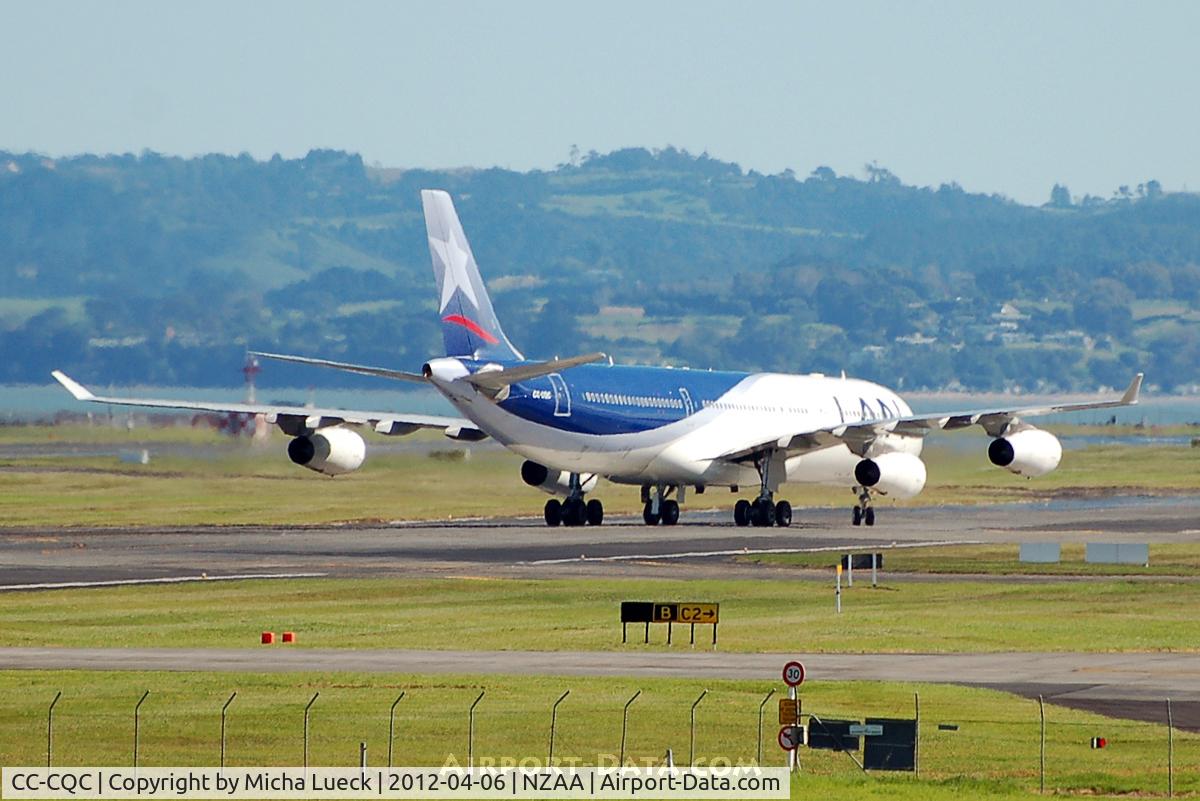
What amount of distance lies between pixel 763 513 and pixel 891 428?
15.7 feet

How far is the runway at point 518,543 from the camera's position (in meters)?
54.4

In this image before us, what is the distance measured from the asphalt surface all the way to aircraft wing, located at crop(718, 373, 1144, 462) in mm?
2646

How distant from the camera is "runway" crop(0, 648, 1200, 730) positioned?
3497 cm

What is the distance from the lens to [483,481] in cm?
8300

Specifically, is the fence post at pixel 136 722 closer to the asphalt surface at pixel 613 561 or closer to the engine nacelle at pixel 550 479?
the asphalt surface at pixel 613 561

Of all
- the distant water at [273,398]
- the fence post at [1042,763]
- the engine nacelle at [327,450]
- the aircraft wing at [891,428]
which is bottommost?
the fence post at [1042,763]

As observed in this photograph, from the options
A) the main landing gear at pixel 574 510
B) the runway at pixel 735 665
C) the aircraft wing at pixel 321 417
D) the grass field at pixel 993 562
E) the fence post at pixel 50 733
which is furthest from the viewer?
the main landing gear at pixel 574 510

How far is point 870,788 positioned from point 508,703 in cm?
713

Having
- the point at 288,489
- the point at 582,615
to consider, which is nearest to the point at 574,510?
the point at 288,489

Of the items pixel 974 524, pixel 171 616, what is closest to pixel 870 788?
pixel 171 616

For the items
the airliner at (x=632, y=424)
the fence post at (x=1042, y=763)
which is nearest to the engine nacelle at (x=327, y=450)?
the airliner at (x=632, y=424)

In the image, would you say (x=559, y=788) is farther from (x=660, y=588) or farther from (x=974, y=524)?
(x=974, y=524)

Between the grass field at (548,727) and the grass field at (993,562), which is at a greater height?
the grass field at (993,562)

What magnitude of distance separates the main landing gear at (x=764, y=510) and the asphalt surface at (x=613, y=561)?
69 cm
